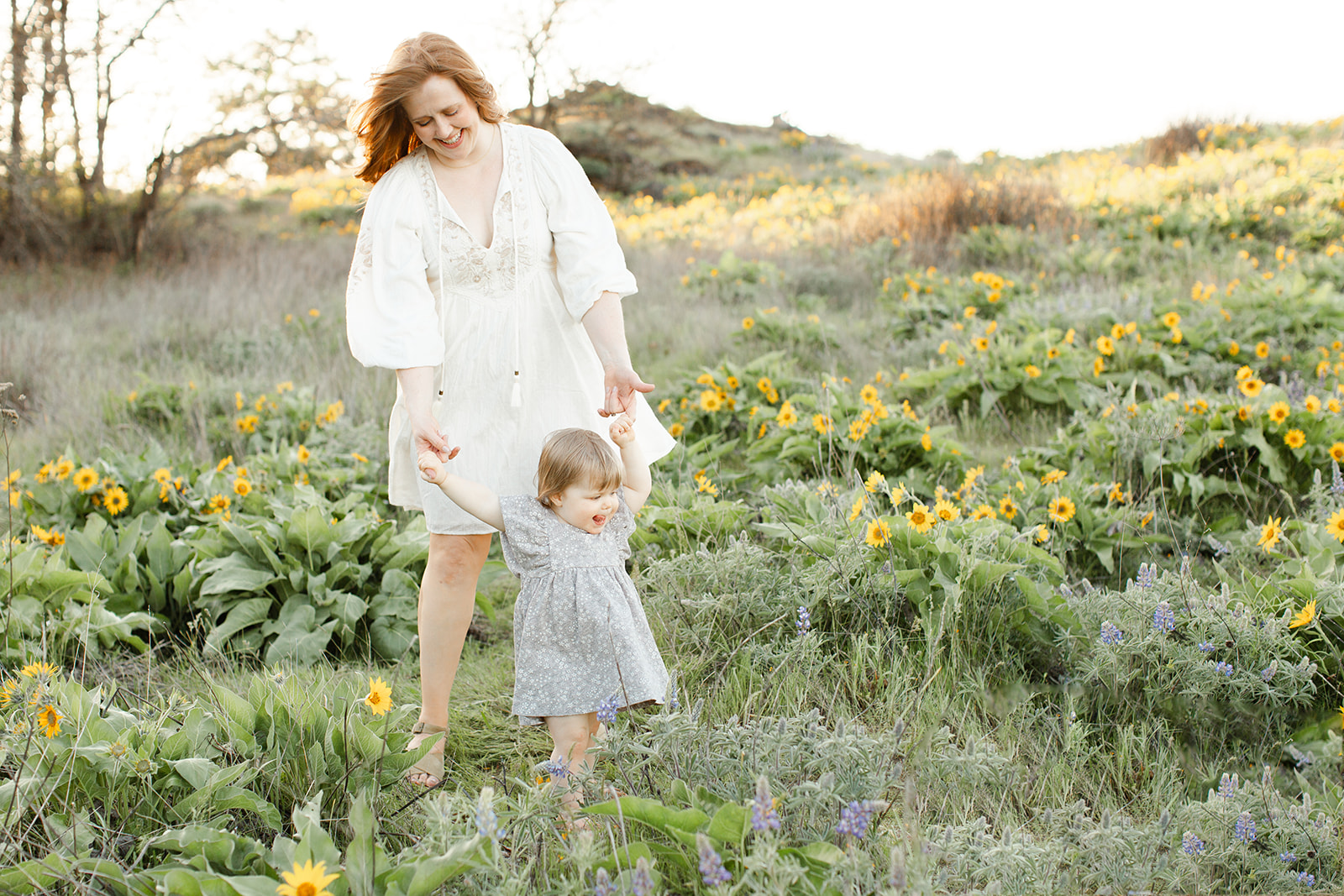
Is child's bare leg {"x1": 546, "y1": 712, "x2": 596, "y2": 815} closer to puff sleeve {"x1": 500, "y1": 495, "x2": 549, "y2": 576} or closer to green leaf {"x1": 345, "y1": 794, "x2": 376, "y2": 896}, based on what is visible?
puff sleeve {"x1": 500, "y1": 495, "x2": 549, "y2": 576}

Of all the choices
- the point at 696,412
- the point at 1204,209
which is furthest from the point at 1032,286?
the point at 696,412

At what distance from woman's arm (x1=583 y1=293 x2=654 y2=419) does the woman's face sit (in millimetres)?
540

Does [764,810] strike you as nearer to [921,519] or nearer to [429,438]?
[429,438]

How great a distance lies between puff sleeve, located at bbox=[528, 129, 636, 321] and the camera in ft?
7.99

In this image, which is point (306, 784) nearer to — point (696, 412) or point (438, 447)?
point (438, 447)

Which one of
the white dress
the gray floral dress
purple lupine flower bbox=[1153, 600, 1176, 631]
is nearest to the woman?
the white dress

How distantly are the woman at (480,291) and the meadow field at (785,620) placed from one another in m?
0.67

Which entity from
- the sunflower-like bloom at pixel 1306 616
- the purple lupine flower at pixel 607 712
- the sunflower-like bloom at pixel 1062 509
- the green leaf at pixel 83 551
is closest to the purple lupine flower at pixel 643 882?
the purple lupine flower at pixel 607 712

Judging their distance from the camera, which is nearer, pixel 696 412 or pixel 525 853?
pixel 525 853

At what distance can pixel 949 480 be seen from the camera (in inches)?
159

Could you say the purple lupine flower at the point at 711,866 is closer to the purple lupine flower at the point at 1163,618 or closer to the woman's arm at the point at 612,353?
the woman's arm at the point at 612,353

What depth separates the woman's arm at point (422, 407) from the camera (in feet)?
7.36

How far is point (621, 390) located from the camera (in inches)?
94.3

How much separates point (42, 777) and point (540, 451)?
129 centimetres
